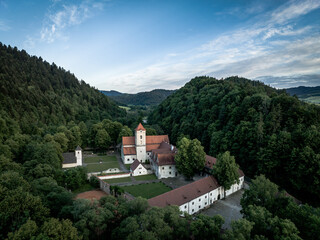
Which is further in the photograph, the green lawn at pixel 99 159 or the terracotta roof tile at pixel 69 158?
the green lawn at pixel 99 159

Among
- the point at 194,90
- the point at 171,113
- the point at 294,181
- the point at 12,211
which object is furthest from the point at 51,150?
the point at 194,90

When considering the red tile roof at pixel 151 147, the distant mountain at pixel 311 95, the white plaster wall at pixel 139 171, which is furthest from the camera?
the distant mountain at pixel 311 95

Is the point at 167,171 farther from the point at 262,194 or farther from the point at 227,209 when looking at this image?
the point at 262,194

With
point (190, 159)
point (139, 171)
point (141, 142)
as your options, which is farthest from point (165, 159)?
point (141, 142)

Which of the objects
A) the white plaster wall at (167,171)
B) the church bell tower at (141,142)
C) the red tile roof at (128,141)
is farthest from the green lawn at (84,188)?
the red tile roof at (128,141)

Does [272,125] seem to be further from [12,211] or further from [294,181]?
[12,211]

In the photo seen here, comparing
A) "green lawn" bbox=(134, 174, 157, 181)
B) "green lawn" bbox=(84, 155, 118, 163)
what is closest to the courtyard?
"green lawn" bbox=(84, 155, 118, 163)

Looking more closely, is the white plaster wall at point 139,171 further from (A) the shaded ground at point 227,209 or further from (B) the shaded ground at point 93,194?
(A) the shaded ground at point 227,209

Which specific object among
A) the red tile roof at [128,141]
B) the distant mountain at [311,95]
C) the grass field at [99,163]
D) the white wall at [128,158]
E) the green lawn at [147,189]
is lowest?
the green lawn at [147,189]
